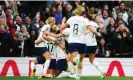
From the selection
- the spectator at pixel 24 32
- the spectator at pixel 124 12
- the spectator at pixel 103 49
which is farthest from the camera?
the spectator at pixel 124 12

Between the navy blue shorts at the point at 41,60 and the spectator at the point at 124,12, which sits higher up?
the spectator at the point at 124,12

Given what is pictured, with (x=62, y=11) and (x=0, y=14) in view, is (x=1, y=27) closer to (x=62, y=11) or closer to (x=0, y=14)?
(x=0, y=14)

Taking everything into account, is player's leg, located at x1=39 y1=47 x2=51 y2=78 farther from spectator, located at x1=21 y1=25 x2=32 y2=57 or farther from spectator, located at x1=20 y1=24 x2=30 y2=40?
spectator, located at x1=20 y1=24 x2=30 y2=40

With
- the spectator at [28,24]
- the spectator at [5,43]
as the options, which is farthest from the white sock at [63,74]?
the spectator at [28,24]

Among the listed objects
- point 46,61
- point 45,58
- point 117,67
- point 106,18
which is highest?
point 106,18

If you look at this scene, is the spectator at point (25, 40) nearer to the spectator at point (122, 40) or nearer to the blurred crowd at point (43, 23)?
the blurred crowd at point (43, 23)

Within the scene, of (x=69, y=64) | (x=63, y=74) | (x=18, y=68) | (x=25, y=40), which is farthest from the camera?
(x=25, y=40)

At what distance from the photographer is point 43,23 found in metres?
20.5

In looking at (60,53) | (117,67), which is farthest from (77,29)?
(117,67)

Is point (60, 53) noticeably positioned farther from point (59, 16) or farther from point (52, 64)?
point (59, 16)

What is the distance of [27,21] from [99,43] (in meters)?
3.02

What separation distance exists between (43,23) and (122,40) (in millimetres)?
3249

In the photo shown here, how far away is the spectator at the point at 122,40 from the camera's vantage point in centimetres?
1984

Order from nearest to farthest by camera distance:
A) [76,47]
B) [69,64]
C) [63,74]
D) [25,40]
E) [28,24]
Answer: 1. [76,47]
2. [69,64]
3. [63,74]
4. [25,40]
5. [28,24]
